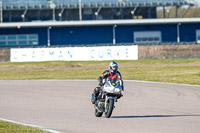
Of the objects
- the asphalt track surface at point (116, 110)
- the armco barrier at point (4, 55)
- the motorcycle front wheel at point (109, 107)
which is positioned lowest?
the asphalt track surface at point (116, 110)

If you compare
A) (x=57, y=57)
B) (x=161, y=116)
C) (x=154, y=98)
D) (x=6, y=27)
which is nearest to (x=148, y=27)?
(x=6, y=27)

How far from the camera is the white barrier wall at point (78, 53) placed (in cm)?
4072

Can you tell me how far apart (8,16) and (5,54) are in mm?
20138

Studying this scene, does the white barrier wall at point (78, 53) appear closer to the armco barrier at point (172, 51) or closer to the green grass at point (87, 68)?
the green grass at point (87, 68)

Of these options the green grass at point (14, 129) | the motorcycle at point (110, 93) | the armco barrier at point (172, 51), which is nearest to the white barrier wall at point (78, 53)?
the armco barrier at point (172, 51)

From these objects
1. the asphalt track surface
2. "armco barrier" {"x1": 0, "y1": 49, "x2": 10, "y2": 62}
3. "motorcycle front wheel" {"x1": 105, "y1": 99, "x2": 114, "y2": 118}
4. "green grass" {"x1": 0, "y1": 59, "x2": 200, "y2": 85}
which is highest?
"armco barrier" {"x1": 0, "y1": 49, "x2": 10, "y2": 62}

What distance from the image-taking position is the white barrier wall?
4072 cm

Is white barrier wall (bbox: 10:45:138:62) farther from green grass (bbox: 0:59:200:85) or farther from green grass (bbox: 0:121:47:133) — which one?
green grass (bbox: 0:121:47:133)

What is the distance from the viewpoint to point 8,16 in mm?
61594

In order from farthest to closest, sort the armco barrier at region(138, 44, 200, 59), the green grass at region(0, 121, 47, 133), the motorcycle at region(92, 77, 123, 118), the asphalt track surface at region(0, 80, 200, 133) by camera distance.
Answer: the armco barrier at region(138, 44, 200, 59), the motorcycle at region(92, 77, 123, 118), the asphalt track surface at region(0, 80, 200, 133), the green grass at region(0, 121, 47, 133)

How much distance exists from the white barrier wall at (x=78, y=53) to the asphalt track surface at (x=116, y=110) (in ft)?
61.6

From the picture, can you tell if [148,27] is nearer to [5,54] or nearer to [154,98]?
[5,54]

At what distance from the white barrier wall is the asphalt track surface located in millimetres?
18790

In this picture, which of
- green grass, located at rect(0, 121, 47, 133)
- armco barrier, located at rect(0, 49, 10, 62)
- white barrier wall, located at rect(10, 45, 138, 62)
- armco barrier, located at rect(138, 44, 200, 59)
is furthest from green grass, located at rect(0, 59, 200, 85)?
green grass, located at rect(0, 121, 47, 133)
